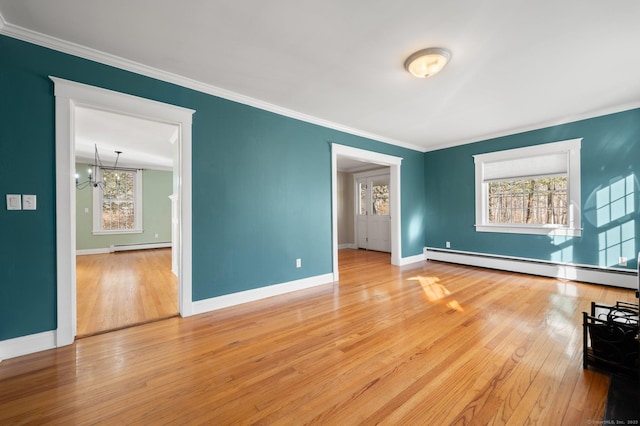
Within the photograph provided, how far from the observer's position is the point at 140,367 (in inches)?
74.3

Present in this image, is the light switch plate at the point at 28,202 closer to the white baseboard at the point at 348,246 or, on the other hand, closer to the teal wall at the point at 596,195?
the teal wall at the point at 596,195

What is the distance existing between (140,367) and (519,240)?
5579 mm

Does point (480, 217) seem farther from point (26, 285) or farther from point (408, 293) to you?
point (26, 285)

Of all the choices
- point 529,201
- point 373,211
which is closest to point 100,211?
point 373,211

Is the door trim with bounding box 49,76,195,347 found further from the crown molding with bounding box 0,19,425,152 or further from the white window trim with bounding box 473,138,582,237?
the white window trim with bounding box 473,138,582,237

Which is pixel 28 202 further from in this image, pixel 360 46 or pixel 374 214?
pixel 374 214

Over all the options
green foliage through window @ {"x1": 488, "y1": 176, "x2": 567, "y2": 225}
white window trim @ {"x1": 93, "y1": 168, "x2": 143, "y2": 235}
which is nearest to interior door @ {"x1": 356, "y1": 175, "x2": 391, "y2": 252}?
green foliage through window @ {"x1": 488, "y1": 176, "x2": 567, "y2": 225}

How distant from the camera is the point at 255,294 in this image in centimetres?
328

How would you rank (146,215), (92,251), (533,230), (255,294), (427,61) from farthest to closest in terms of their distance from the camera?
(146,215), (92,251), (533,230), (255,294), (427,61)

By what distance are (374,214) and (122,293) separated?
19.3 ft

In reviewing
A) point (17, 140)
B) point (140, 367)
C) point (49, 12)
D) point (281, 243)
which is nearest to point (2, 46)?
point (49, 12)

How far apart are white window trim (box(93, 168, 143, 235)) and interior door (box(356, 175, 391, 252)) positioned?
256 inches

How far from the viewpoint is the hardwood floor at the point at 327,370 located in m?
1.44

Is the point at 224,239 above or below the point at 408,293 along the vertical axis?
above
